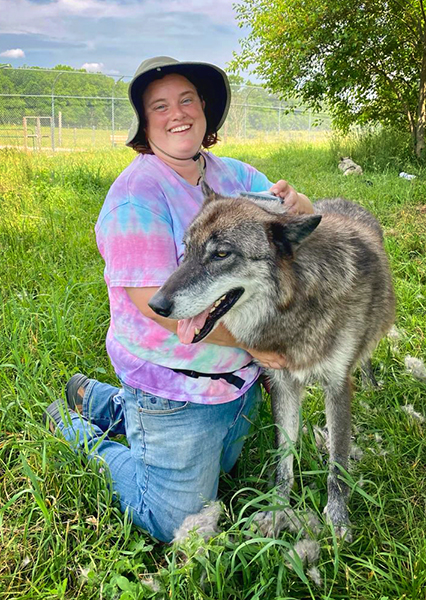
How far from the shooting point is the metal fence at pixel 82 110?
1955 cm

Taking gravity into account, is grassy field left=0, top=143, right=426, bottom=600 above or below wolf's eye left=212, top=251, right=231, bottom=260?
below

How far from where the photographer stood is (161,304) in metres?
1.91

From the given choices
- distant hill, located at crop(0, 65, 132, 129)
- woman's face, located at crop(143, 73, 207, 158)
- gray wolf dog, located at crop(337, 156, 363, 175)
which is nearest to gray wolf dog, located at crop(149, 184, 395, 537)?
woman's face, located at crop(143, 73, 207, 158)

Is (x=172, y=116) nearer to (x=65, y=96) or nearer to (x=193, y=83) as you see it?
(x=193, y=83)

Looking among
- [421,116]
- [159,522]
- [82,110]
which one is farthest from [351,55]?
[82,110]

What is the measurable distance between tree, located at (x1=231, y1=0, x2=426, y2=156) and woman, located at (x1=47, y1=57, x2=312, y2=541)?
829 cm

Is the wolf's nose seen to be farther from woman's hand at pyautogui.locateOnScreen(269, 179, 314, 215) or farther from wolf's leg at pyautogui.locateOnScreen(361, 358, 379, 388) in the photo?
wolf's leg at pyautogui.locateOnScreen(361, 358, 379, 388)

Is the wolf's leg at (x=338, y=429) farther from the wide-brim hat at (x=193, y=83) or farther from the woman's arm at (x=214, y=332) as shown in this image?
the wide-brim hat at (x=193, y=83)

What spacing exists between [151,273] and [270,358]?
722mm

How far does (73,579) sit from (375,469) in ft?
4.77

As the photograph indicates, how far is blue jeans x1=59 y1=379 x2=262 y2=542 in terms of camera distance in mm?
2205

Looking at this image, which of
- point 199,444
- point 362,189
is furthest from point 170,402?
point 362,189

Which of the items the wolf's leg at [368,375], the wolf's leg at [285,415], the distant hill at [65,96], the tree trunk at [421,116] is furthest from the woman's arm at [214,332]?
the distant hill at [65,96]

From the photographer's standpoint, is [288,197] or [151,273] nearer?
[151,273]
